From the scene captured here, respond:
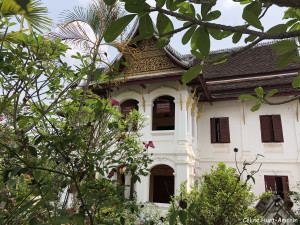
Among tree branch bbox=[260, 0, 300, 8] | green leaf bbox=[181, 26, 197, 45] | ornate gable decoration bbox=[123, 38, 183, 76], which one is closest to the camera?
tree branch bbox=[260, 0, 300, 8]

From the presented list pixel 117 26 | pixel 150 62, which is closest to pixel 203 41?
pixel 117 26

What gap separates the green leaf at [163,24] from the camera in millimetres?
919

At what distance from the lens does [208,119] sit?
959 cm

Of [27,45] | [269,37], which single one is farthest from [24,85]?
[269,37]

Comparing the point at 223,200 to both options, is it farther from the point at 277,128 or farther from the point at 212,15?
the point at 277,128

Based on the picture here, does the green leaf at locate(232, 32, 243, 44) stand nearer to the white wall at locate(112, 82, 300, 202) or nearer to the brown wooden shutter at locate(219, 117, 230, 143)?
the white wall at locate(112, 82, 300, 202)

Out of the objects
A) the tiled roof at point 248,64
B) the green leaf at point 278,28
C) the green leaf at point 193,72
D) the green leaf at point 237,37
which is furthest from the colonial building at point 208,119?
the green leaf at point 193,72

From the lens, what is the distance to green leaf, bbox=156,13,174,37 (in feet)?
3.02

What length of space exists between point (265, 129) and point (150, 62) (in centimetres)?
514

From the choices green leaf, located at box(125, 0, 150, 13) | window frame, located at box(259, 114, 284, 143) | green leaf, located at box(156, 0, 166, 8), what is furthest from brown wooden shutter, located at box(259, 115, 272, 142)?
green leaf, located at box(125, 0, 150, 13)

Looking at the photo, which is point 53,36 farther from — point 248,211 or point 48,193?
point 248,211

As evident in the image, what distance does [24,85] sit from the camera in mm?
2238

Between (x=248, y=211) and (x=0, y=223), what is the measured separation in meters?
3.69

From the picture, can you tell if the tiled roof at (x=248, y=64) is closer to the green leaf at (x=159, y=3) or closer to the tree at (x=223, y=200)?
the tree at (x=223, y=200)
